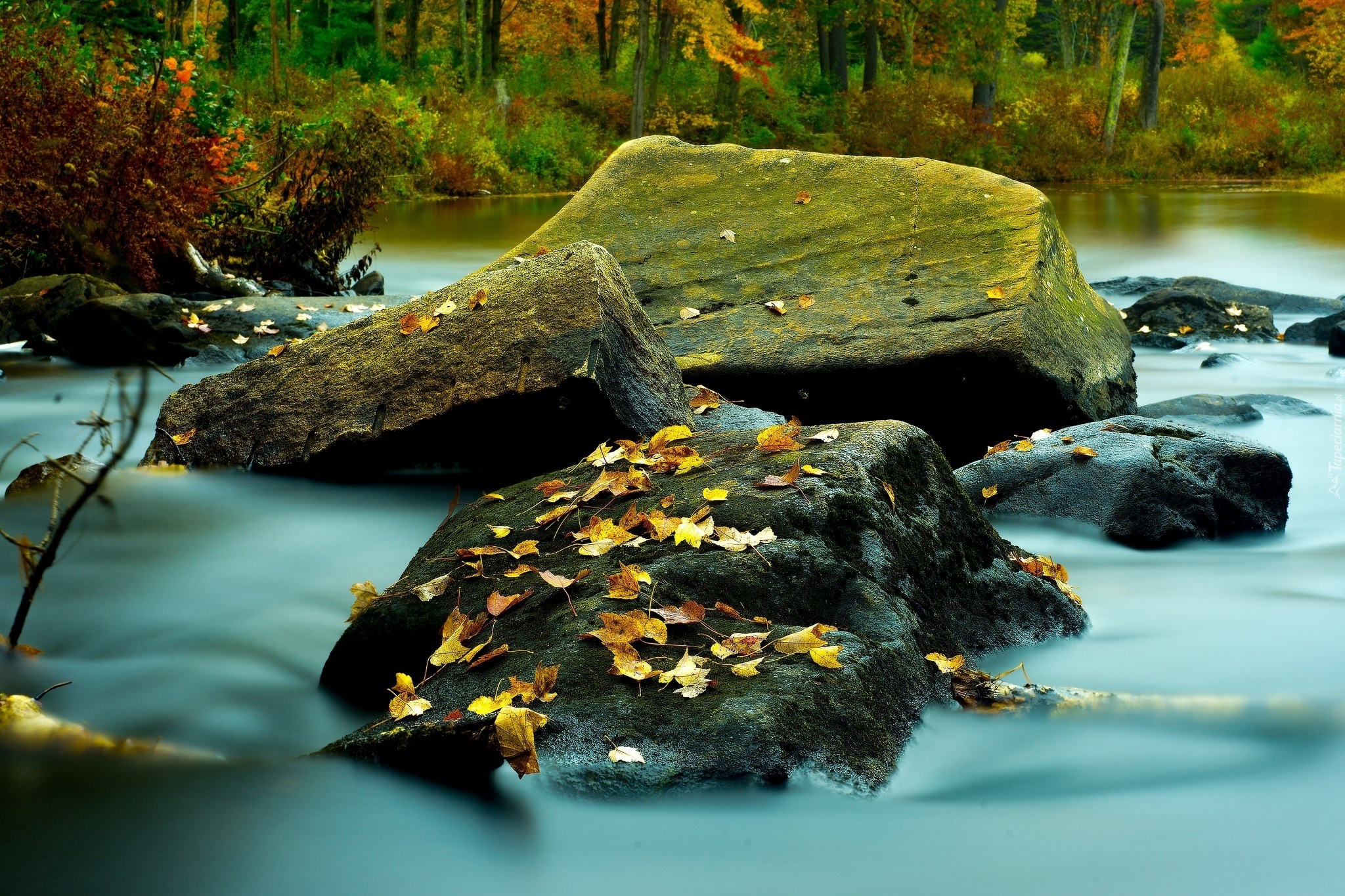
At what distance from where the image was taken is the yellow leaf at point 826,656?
2701 mm

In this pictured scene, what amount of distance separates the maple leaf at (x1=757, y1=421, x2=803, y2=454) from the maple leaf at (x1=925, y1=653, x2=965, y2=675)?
805 mm

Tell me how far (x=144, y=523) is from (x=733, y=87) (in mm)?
28500

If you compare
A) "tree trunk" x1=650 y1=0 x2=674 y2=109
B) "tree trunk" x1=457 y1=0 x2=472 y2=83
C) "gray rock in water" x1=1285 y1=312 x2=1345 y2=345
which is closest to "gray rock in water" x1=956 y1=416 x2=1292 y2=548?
"gray rock in water" x1=1285 y1=312 x2=1345 y2=345

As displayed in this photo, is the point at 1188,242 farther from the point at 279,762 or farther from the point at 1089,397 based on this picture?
the point at 279,762

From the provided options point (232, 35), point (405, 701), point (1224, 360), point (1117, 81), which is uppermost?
point (1117, 81)

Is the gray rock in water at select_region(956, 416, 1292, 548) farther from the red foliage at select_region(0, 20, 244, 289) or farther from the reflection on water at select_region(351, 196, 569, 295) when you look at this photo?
the reflection on water at select_region(351, 196, 569, 295)

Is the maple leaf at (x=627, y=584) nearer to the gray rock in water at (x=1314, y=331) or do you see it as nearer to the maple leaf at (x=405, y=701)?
the maple leaf at (x=405, y=701)

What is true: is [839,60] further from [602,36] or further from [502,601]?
[502,601]

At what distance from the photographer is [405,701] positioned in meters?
2.99

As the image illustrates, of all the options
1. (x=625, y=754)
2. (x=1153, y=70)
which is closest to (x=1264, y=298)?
(x=625, y=754)

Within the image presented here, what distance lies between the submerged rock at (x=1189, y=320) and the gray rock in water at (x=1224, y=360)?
0.75 meters

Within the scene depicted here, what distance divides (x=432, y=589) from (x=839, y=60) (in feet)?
105

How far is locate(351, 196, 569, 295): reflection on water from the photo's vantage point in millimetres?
14477

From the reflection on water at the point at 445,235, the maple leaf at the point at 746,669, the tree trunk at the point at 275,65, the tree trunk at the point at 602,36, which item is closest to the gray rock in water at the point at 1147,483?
the maple leaf at the point at 746,669
